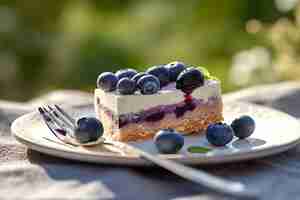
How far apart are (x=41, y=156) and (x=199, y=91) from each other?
0.32 m

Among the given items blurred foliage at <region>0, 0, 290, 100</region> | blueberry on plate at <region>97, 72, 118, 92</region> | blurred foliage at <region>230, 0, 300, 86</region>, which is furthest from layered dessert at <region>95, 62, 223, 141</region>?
blurred foliage at <region>0, 0, 290, 100</region>

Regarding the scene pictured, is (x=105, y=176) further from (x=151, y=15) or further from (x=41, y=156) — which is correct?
(x=151, y=15)

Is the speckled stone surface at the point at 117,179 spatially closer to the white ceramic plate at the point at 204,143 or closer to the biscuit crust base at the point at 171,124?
the white ceramic plate at the point at 204,143

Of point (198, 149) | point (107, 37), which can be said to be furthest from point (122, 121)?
point (107, 37)

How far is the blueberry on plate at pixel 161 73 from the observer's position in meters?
1.24

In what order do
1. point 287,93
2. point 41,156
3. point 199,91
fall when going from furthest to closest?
1. point 287,93
2. point 199,91
3. point 41,156

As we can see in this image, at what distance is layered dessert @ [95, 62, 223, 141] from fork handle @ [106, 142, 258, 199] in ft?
0.60

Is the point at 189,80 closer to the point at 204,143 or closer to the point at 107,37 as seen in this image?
the point at 204,143

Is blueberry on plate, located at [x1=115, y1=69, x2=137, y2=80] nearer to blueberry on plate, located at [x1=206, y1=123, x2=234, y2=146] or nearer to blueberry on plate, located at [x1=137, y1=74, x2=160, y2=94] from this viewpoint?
blueberry on plate, located at [x1=137, y1=74, x2=160, y2=94]

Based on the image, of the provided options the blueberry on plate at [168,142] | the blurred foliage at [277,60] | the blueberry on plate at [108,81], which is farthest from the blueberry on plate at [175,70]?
the blurred foliage at [277,60]

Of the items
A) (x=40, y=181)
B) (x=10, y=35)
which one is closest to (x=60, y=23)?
(x=10, y=35)

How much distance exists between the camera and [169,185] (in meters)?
0.97

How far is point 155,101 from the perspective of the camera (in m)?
1.22

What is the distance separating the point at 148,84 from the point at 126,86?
0.04m
